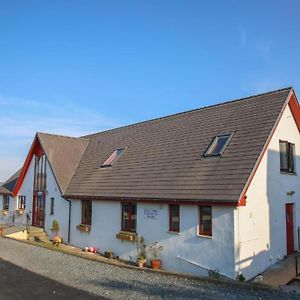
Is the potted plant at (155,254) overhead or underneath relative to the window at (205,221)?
underneath

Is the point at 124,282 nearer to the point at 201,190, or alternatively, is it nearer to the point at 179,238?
the point at 179,238

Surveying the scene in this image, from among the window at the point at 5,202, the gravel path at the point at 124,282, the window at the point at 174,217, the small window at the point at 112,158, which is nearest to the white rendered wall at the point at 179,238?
the window at the point at 174,217

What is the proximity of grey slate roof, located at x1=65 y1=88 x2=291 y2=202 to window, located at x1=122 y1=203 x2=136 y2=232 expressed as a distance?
628 mm

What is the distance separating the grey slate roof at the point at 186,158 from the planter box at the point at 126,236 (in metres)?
1.75

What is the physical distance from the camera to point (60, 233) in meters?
23.6

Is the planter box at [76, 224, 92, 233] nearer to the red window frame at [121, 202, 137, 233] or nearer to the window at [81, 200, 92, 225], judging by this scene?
the window at [81, 200, 92, 225]

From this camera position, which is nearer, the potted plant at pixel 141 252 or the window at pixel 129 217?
the potted plant at pixel 141 252

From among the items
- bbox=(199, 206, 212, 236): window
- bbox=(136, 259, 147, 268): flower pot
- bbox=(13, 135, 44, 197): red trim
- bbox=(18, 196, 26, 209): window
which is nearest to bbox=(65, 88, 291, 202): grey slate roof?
bbox=(199, 206, 212, 236): window

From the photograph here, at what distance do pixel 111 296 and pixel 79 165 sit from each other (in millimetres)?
16162

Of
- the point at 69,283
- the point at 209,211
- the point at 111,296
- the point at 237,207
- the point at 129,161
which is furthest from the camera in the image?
the point at 129,161

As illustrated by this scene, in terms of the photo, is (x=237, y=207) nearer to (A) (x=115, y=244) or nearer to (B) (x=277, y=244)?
(B) (x=277, y=244)

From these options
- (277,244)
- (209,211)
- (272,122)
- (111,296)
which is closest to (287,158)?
(272,122)

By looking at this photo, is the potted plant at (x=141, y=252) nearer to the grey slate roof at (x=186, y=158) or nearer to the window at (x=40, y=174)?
the grey slate roof at (x=186, y=158)

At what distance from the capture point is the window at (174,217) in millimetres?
15789
